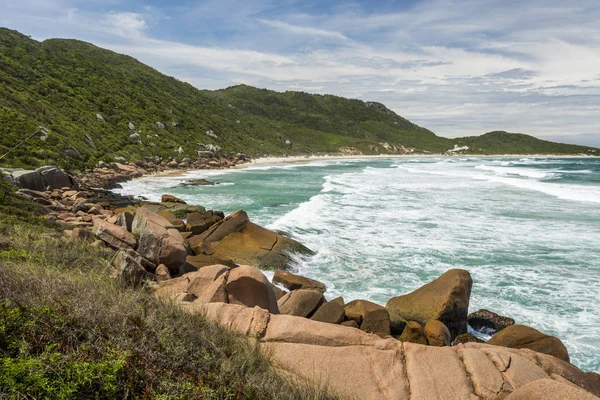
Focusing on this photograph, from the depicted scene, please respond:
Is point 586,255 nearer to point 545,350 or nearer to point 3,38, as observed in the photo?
point 545,350

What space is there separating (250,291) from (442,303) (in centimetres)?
450

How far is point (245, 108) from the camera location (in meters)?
138

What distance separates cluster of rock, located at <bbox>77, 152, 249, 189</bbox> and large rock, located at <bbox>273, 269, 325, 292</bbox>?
19.3 meters

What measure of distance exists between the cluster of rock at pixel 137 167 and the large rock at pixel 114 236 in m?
16.1

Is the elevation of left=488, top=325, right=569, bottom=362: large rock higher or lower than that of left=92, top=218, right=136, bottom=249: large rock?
lower

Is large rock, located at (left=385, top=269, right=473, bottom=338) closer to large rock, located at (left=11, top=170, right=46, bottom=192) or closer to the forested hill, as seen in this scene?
the forested hill

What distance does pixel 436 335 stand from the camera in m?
7.48

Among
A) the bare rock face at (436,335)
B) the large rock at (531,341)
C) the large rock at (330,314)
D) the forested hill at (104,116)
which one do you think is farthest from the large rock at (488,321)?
the forested hill at (104,116)

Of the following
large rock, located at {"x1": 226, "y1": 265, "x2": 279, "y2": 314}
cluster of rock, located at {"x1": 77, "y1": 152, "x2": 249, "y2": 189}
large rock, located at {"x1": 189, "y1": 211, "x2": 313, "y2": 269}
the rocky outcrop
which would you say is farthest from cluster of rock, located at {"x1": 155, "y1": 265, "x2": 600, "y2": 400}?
cluster of rock, located at {"x1": 77, "y1": 152, "x2": 249, "y2": 189}

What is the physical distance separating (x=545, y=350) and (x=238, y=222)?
1102 centimetres

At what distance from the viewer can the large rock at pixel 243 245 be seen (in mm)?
13406

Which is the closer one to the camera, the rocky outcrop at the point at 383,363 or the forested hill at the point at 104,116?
the rocky outcrop at the point at 383,363

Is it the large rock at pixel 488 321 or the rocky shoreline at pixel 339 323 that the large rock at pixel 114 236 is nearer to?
the rocky shoreline at pixel 339 323

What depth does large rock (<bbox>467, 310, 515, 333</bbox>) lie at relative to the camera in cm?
908
